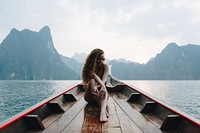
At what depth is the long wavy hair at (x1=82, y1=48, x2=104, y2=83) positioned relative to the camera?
3.60 metres

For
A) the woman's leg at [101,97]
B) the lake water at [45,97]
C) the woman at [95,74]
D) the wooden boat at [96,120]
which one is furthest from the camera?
the lake water at [45,97]

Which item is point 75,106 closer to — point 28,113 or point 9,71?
point 28,113

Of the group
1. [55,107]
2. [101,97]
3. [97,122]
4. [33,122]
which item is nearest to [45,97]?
[55,107]

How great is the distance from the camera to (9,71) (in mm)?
197500

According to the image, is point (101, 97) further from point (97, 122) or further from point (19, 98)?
point (19, 98)

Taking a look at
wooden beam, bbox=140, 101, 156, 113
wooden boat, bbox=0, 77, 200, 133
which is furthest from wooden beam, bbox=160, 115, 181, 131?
wooden beam, bbox=140, 101, 156, 113

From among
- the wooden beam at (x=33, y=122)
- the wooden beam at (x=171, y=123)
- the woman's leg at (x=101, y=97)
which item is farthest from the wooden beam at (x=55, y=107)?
the wooden beam at (x=171, y=123)

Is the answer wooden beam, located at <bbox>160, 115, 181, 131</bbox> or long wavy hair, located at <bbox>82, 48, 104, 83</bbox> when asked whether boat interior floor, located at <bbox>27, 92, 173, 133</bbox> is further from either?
long wavy hair, located at <bbox>82, 48, 104, 83</bbox>

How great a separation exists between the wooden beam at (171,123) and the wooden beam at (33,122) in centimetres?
178

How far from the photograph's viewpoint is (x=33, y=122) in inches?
107

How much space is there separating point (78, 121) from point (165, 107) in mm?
1529

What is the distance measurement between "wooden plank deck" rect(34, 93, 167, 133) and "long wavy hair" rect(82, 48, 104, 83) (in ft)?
2.43

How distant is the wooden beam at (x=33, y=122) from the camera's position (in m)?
2.69

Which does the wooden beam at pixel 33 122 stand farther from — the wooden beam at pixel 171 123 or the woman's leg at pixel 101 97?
the wooden beam at pixel 171 123
